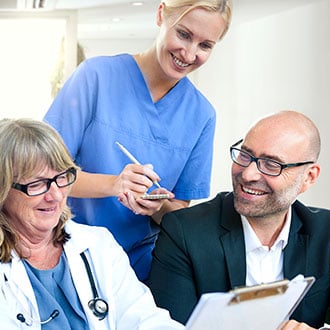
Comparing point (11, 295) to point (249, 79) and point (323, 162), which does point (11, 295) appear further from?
point (249, 79)

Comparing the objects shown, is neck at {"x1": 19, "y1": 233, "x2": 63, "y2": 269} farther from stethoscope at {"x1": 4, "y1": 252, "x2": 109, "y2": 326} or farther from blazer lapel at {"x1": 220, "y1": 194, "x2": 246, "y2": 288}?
blazer lapel at {"x1": 220, "y1": 194, "x2": 246, "y2": 288}

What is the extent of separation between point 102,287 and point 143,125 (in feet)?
1.67

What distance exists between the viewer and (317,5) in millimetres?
5891

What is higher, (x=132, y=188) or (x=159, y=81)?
(x=159, y=81)

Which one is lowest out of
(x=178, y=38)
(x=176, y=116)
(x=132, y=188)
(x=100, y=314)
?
(x=100, y=314)

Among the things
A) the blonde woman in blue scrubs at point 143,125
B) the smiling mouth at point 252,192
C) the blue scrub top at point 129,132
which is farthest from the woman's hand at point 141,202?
the smiling mouth at point 252,192

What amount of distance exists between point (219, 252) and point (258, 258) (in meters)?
0.11

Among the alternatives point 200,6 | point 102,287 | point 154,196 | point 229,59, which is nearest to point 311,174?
point 154,196

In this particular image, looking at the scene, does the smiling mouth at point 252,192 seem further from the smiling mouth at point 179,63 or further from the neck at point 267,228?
the smiling mouth at point 179,63

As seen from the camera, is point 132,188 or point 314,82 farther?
point 314,82

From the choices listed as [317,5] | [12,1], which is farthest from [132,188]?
[12,1]

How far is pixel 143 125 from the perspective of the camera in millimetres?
1952

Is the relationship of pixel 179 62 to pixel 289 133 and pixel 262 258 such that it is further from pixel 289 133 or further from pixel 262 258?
pixel 262 258

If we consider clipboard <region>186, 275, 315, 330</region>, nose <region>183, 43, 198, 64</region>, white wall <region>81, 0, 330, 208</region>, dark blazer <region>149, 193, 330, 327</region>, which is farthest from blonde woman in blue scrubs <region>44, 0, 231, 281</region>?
white wall <region>81, 0, 330, 208</region>
